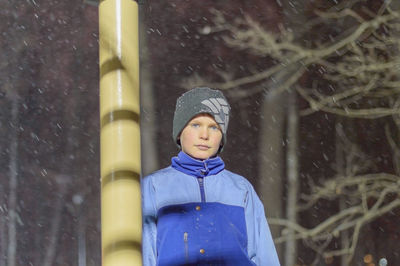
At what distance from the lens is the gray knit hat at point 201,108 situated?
3.08 meters

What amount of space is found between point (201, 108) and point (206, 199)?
0.36 metres

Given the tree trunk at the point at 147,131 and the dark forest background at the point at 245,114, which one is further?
the tree trunk at the point at 147,131

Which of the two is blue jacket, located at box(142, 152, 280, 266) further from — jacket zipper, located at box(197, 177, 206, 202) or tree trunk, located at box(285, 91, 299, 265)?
tree trunk, located at box(285, 91, 299, 265)

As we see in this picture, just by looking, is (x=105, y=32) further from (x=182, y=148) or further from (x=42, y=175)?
(x=42, y=175)

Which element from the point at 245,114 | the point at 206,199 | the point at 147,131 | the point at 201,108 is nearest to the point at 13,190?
the point at 245,114

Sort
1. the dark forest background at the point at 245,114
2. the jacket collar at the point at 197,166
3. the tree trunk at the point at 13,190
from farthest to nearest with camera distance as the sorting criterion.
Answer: the tree trunk at the point at 13,190
the dark forest background at the point at 245,114
the jacket collar at the point at 197,166

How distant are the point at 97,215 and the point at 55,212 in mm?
2640

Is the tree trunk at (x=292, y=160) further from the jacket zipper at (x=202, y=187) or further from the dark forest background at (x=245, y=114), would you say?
the jacket zipper at (x=202, y=187)

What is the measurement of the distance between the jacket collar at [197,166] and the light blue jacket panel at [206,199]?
0.02m

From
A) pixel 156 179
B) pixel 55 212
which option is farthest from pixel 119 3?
pixel 55 212

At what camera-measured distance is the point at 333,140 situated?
63.7 ft

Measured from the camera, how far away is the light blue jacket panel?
9.46 ft

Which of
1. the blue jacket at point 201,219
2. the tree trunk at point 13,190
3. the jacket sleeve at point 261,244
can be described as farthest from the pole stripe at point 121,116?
the tree trunk at point 13,190

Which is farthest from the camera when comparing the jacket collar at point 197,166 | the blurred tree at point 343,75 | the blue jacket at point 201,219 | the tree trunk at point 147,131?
the tree trunk at point 147,131
